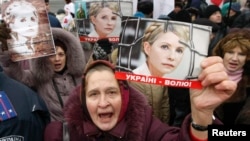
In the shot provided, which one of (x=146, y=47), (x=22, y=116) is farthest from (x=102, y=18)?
(x=146, y=47)

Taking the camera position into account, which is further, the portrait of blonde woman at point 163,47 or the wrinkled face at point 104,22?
the wrinkled face at point 104,22

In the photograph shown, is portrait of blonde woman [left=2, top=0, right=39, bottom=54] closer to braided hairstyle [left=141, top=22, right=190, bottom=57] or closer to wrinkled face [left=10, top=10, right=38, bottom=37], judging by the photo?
wrinkled face [left=10, top=10, right=38, bottom=37]

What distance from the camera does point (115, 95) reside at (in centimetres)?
199

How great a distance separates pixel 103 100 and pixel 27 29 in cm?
95

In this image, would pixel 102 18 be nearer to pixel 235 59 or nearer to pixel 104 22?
pixel 104 22

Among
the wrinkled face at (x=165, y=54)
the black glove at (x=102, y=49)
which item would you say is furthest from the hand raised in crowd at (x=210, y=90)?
the black glove at (x=102, y=49)

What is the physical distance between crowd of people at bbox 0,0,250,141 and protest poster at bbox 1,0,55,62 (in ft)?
0.08

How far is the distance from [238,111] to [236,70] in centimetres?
31

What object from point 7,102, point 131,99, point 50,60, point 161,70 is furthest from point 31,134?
point 50,60

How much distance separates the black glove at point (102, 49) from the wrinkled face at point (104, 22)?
137 millimetres

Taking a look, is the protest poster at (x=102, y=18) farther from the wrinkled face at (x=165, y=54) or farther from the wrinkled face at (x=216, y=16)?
the wrinkled face at (x=216, y=16)

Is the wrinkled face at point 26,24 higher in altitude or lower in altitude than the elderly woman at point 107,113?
higher

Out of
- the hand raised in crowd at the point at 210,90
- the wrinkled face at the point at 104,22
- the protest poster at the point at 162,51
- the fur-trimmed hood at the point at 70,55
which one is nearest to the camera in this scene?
the hand raised in crowd at the point at 210,90

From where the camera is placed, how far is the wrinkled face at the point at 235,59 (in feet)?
→ 9.55
